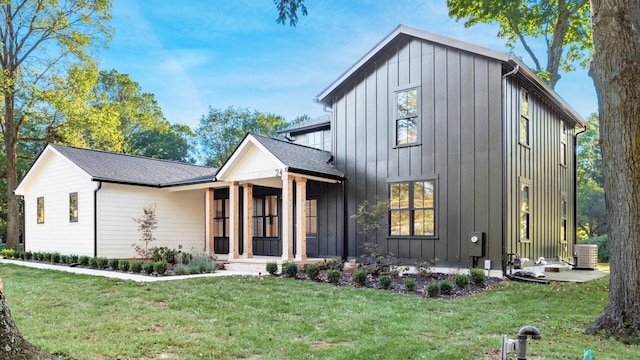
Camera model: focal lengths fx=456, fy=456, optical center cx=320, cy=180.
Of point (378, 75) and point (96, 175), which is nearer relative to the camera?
point (378, 75)

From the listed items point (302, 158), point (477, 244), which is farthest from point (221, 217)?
point (477, 244)

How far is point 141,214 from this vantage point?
52.5 ft

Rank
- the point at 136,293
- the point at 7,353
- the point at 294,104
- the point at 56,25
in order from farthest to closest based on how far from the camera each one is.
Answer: the point at 294,104 < the point at 56,25 < the point at 136,293 < the point at 7,353

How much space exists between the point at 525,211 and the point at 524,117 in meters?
2.45

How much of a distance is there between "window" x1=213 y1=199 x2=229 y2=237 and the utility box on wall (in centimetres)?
1024

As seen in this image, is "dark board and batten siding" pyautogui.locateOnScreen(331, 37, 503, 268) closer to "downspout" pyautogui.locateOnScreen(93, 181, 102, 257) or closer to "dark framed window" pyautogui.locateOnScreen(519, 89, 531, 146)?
"dark framed window" pyautogui.locateOnScreen(519, 89, 531, 146)

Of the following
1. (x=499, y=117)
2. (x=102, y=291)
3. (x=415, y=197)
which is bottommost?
(x=102, y=291)

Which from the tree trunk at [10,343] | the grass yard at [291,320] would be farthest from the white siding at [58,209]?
the tree trunk at [10,343]

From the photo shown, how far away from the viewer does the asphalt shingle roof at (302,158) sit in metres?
12.2

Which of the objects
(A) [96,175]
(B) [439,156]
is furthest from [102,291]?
(B) [439,156]

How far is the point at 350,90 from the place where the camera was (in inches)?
520

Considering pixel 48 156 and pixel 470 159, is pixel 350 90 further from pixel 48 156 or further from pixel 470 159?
pixel 48 156

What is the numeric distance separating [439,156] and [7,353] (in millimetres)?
9756

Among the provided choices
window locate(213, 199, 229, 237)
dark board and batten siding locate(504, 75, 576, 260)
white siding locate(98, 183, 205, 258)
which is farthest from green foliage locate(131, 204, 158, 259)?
dark board and batten siding locate(504, 75, 576, 260)
